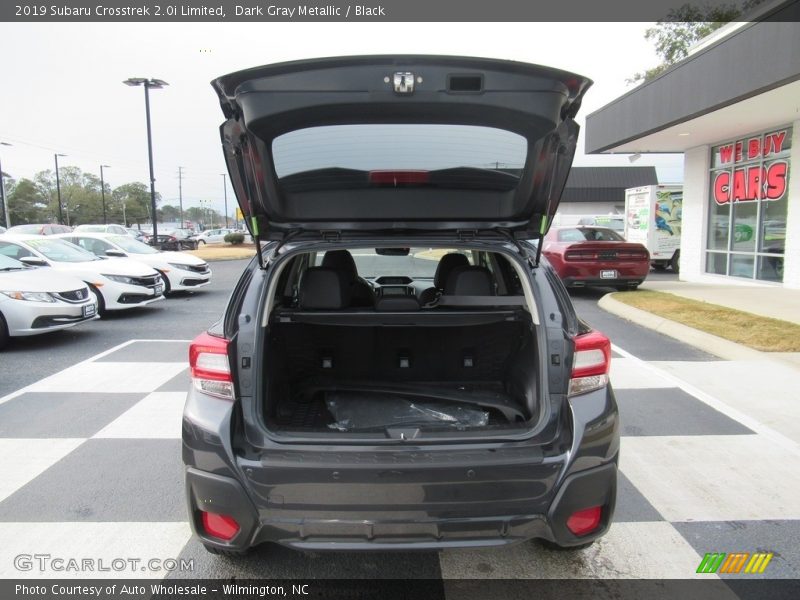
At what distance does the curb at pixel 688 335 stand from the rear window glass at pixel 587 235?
228cm

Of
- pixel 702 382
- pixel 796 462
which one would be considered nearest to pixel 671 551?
pixel 796 462

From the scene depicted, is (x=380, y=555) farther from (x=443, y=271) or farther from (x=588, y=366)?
(x=443, y=271)

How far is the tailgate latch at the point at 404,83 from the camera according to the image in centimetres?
219

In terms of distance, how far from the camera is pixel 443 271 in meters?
4.39

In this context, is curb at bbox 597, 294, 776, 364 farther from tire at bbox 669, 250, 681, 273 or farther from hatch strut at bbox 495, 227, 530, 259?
tire at bbox 669, 250, 681, 273

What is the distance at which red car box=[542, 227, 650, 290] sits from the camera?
36.1ft

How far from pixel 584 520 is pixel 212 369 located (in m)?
1.65

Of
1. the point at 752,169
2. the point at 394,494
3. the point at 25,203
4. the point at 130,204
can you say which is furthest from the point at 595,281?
the point at 130,204

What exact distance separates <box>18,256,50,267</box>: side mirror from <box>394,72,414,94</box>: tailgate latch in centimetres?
782

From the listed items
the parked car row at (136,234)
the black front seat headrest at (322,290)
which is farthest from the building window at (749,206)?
the parked car row at (136,234)

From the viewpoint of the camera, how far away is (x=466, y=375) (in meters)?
3.52

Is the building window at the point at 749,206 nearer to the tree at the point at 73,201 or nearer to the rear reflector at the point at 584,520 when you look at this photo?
the rear reflector at the point at 584,520

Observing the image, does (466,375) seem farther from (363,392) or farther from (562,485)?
(562,485)

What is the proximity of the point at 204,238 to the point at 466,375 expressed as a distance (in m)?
49.3
